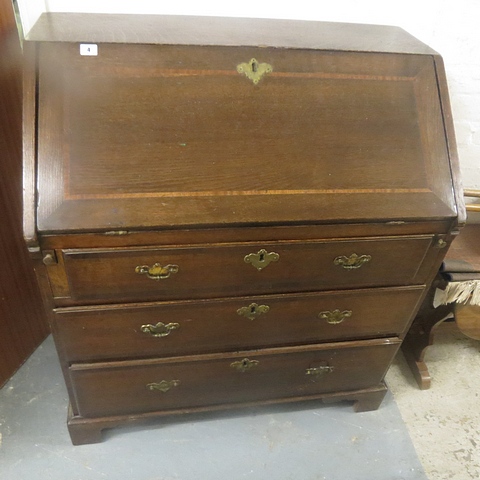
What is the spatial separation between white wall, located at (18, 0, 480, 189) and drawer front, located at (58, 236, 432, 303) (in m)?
0.78

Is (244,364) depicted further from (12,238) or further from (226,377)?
(12,238)

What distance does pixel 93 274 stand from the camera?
1.04m

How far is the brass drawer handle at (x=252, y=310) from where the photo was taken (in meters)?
1.22

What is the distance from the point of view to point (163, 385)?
1.36 m

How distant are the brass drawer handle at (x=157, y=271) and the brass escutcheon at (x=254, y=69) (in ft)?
1.71

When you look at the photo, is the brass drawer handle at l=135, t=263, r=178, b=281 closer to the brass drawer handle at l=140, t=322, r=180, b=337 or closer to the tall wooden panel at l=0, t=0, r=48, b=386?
the brass drawer handle at l=140, t=322, r=180, b=337

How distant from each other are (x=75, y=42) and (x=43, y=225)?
444 mm

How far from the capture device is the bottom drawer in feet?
4.29

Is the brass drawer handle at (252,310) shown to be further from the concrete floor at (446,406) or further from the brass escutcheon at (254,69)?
the concrete floor at (446,406)

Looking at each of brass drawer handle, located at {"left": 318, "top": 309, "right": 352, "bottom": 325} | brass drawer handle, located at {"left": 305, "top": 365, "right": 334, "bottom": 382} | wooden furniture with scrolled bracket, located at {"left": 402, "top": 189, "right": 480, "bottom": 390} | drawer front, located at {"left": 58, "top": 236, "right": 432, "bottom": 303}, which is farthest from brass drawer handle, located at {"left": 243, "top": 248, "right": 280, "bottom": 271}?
wooden furniture with scrolled bracket, located at {"left": 402, "top": 189, "right": 480, "bottom": 390}

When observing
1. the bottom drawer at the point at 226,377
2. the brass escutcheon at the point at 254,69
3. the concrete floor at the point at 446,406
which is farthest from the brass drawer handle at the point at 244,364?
the brass escutcheon at the point at 254,69

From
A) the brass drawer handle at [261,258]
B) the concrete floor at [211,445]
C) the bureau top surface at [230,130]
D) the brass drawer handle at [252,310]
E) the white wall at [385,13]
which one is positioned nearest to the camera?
the bureau top surface at [230,130]

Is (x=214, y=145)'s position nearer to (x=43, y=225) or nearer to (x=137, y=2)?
(x=43, y=225)

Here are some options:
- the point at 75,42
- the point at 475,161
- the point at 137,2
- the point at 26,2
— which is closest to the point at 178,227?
the point at 75,42
